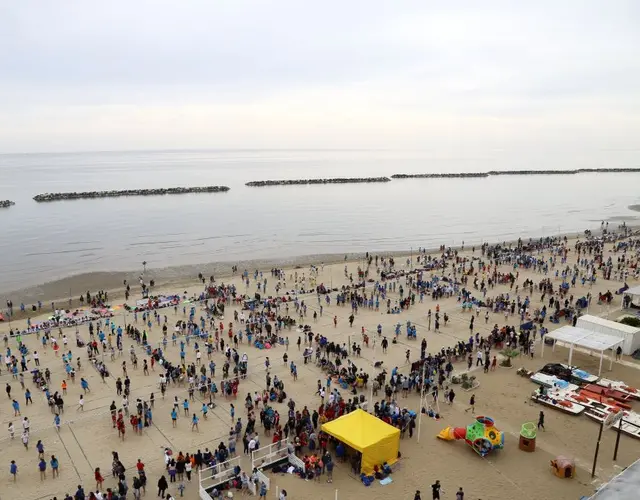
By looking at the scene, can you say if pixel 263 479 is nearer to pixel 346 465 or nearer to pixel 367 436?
pixel 346 465

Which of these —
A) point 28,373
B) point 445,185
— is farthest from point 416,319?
point 445,185

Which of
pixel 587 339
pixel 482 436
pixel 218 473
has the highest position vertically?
pixel 587 339

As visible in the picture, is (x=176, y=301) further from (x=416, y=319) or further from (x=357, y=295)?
(x=416, y=319)

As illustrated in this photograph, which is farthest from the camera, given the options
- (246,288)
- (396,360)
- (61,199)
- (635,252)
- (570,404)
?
(61,199)

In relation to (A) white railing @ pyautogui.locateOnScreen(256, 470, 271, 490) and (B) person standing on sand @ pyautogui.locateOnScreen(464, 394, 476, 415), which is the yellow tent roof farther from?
(B) person standing on sand @ pyautogui.locateOnScreen(464, 394, 476, 415)

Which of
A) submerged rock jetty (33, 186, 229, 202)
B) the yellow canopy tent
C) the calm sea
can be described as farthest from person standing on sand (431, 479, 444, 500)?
submerged rock jetty (33, 186, 229, 202)

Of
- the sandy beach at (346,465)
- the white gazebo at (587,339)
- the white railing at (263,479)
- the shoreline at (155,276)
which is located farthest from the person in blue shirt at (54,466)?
the shoreline at (155,276)

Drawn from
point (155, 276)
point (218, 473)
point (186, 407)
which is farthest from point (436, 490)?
point (155, 276)
